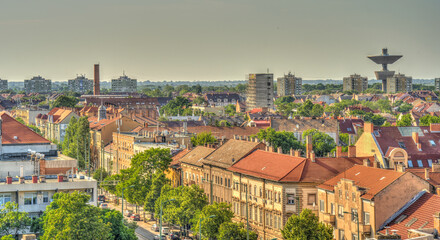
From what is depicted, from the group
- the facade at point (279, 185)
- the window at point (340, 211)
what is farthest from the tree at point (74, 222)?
the window at point (340, 211)

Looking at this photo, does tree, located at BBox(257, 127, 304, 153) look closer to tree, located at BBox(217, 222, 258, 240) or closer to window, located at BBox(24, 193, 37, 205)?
tree, located at BBox(217, 222, 258, 240)

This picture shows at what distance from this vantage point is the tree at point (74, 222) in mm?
67750

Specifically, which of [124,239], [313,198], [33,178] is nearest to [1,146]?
[33,178]

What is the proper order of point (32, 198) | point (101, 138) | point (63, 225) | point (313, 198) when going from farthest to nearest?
point (101, 138) → point (313, 198) → point (32, 198) → point (63, 225)

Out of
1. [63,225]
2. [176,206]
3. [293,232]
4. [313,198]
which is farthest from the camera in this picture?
[176,206]

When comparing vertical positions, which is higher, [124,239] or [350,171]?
[350,171]

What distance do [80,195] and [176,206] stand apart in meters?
30.4

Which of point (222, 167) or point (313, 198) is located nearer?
point (313, 198)

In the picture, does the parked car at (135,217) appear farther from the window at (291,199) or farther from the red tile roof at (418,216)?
the red tile roof at (418,216)

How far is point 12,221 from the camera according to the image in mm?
72875

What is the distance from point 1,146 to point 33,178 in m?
21.0

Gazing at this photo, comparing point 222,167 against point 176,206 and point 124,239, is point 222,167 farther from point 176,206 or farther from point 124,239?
point 124,239

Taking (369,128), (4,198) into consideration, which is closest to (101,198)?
(369,128)

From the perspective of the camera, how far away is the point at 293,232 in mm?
72875
